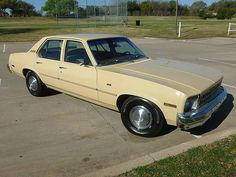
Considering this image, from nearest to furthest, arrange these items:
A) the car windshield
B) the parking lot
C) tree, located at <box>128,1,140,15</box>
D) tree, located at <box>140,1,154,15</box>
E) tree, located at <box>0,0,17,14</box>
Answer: the parking lot, the car windshield, tree, located at <box>0,0,17,14</box>, tree, located at <box>128,1,140,15</box>, tree, located at <box>140,1,154,15</box>

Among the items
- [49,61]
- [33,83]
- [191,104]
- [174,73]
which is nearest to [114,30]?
[33,83]

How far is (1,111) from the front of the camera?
5965 millimetres

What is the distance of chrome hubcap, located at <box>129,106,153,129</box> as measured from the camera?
457 cm

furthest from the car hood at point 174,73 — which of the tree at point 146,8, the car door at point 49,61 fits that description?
the tree at point 146,8

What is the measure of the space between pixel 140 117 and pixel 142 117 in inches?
1.3

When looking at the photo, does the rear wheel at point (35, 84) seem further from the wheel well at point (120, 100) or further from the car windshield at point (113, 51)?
the wheel well at point (120, 100)

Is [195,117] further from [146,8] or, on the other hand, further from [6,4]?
[146,8]

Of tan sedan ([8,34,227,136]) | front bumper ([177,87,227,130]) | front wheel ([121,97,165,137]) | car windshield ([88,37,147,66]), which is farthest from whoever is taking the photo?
car windshield ([88,37,147,66])

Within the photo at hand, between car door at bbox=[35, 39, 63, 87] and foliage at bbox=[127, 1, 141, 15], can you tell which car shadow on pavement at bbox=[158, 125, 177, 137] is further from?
foliage at bbox=[127, 1, 141, 15]

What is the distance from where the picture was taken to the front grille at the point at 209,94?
14.6 ft

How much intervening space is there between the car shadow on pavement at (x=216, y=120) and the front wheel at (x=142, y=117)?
2.37 ft

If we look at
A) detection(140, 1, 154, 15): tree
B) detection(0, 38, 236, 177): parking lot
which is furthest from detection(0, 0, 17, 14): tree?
detection(0, 38, 236, 177): parking lot

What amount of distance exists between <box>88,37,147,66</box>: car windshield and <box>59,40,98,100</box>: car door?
0.19m

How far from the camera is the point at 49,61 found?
242 inches
